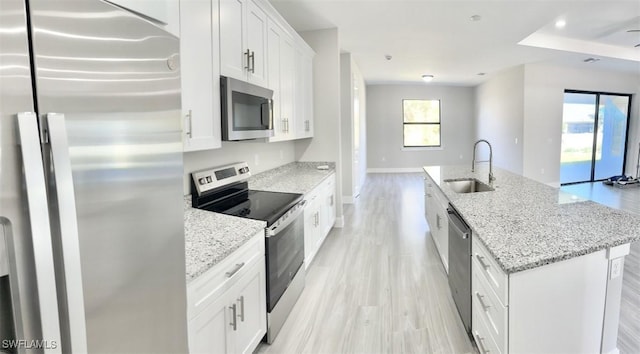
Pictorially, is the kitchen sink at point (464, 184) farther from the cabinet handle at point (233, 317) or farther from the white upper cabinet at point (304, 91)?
the cabinet handle at point (233, 317)

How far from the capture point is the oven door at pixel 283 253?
2.06 meters

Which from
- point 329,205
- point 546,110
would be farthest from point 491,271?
point 546,110

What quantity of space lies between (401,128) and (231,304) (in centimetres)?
999

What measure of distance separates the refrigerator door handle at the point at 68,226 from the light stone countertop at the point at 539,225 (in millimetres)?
1435

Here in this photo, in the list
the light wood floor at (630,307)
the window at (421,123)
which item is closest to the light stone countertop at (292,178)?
→ the light wood floor at (630,307)

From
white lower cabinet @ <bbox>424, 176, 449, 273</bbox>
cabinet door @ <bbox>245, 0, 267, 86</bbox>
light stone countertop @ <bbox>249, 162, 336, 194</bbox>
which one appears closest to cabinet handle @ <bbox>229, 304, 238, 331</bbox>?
Result: light stone countertop @ <bbox>249, 162, 336, 194</bbox>

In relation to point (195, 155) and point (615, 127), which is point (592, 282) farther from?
point (615, 127)

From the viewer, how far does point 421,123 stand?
11.0 m

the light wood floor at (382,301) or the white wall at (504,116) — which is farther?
the white wall at (504,116)

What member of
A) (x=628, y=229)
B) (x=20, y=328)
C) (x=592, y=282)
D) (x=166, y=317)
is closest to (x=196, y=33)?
(x=166, y=317)

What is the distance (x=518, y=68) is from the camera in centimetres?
746

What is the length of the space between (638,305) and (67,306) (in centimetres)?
352

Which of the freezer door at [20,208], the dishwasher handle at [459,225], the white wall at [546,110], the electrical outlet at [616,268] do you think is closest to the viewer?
the freezer door at [20,208]

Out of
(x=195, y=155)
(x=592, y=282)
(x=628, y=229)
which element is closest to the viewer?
(x=592, y=282)
